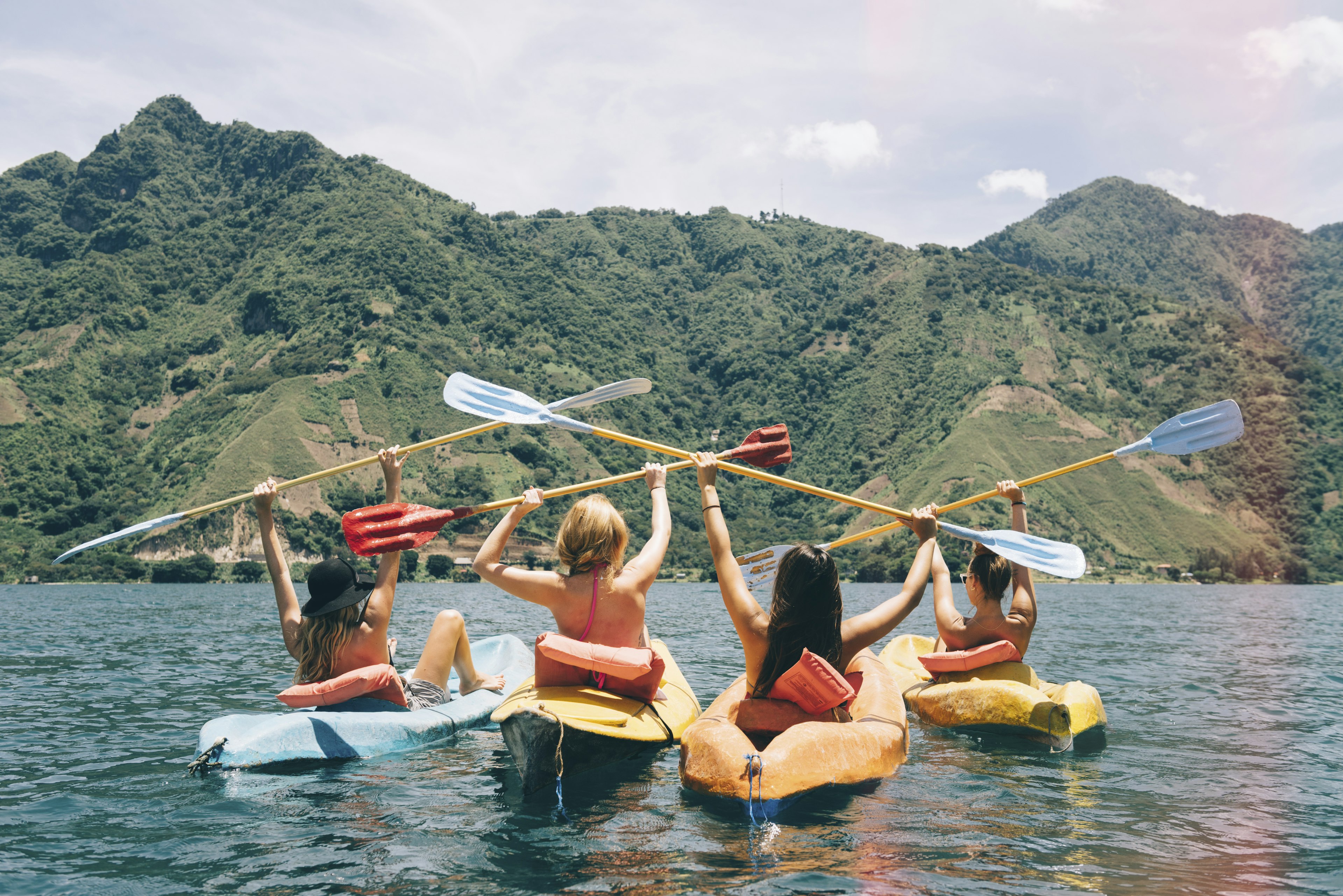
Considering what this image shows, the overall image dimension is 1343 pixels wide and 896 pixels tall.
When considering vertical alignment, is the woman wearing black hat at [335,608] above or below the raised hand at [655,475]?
below

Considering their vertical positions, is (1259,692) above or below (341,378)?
below

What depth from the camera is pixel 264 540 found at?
7711mm

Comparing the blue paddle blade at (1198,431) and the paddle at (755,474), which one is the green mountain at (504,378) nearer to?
the blue paddle blade at (1198,431)

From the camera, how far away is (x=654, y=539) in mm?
7113

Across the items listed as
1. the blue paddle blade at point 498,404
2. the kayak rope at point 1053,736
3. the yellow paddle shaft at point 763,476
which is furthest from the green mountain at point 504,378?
the yellow paddle shaft at point 763,476

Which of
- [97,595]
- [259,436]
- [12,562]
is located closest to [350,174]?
[259,436]

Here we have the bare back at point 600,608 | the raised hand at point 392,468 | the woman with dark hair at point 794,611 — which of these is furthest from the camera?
the raised hand at point 392,468

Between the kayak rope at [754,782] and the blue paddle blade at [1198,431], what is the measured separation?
5837 millimetres

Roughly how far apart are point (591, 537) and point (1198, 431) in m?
7.02

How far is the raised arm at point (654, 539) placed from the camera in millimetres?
7078

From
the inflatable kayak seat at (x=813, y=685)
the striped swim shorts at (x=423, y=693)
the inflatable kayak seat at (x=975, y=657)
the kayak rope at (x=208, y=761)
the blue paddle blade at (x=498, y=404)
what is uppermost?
the blue paddle blade at (x=498, y=404)

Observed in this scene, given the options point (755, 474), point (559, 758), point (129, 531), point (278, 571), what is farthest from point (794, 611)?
point (129, 531)

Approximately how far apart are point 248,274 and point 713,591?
104589 millimetres

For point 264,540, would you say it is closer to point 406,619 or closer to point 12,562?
point 406,619
